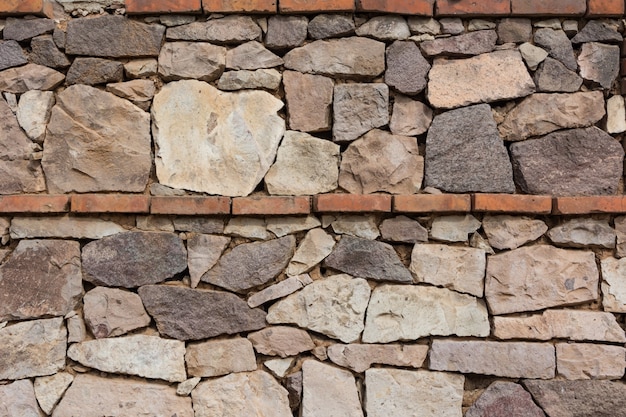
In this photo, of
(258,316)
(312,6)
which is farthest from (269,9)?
(258,316)

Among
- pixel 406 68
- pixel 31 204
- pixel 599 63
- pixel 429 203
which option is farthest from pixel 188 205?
pixel 599 63

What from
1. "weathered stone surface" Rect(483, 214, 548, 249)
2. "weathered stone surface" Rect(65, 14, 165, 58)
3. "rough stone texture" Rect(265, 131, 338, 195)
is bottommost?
"weathered stone surface" Rect(483, 214, 548, 249)

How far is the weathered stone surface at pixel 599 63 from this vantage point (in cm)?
266

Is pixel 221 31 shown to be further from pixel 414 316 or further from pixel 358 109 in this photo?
pixel 414 316

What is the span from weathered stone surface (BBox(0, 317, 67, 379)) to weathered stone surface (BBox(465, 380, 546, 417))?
2014 mm

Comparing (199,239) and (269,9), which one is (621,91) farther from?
(199,239)

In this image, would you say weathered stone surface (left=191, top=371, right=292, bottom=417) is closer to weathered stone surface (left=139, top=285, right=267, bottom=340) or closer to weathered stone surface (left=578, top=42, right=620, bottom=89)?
weathered stone surface (left=139, top=285, right=267, bottom=340)

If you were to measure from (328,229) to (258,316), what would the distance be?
533 millimetres

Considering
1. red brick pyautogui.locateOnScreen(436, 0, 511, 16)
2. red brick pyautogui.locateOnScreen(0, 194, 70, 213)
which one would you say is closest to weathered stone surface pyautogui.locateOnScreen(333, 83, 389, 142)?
red brick pyautogui.locateOnScreen(436, 0, 511, 16)

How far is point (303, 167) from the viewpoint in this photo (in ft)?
8.50

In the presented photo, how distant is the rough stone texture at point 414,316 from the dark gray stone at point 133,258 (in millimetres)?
962

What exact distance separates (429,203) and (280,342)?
0.96 metres

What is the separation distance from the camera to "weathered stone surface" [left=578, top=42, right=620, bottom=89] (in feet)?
8.74

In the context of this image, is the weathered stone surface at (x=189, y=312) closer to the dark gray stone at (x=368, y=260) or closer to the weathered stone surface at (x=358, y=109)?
the dark gray stone at (x=368, y=260)
